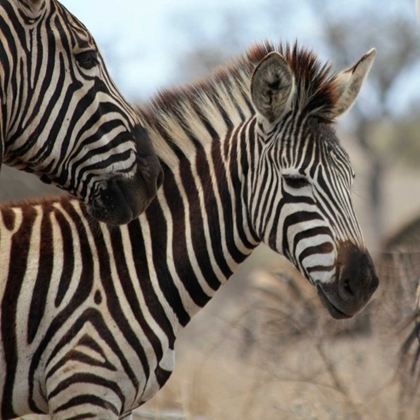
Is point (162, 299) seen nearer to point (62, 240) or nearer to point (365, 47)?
point (62, 240)

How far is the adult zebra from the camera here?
14.1 feet

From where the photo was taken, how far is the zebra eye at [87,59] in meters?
4.40

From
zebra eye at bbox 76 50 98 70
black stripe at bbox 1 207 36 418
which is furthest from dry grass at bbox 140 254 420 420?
zebra eye at bbox 76 50 98 70

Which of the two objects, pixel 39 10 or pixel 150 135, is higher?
pixel 39 10

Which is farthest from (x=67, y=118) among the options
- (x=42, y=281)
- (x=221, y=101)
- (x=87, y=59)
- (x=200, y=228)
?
(x=221, y=101)

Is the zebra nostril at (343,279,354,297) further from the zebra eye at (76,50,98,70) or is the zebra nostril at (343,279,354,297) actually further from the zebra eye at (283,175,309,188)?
the zebra eye at (76,50,98,70)

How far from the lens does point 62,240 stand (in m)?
4.53

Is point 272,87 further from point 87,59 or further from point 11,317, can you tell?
point 11,317

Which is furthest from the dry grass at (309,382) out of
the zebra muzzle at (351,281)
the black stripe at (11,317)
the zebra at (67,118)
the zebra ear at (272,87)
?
the zebra at (67,118)

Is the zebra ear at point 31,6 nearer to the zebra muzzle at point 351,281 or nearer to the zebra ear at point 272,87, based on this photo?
the zebra ear at point 272,87

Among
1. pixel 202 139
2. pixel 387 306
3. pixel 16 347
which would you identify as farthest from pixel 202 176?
pixel 387 306

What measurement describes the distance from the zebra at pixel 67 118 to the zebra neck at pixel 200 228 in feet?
1.14

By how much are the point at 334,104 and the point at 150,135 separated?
3.64ft

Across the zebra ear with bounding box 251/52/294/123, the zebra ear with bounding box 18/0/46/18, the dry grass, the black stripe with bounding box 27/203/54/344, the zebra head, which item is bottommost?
the dry grass
